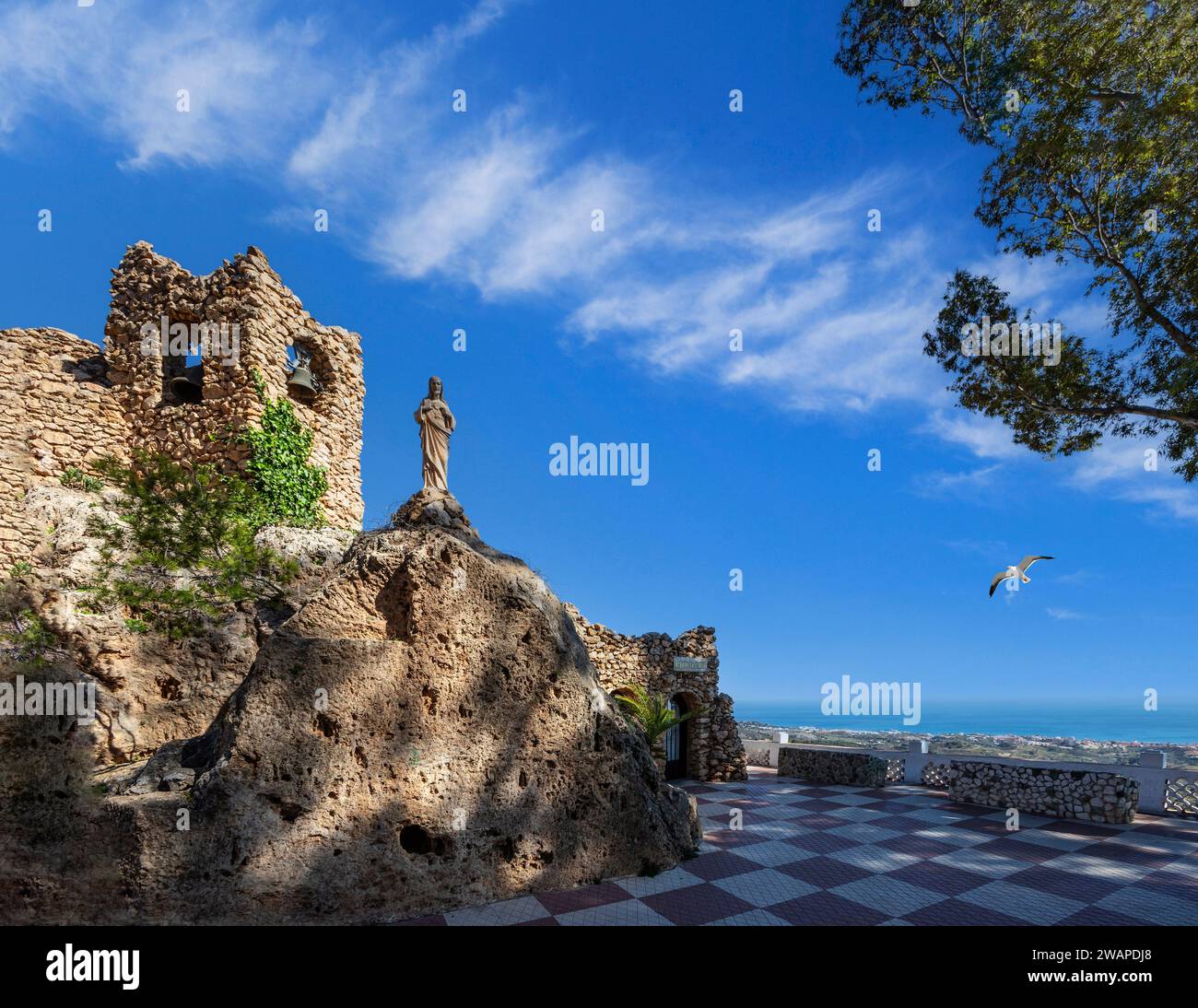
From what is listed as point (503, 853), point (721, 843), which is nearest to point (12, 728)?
point (503, 853)

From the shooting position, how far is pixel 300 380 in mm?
13953

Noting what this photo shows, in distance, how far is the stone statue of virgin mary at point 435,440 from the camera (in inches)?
331

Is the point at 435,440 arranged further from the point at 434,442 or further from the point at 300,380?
the point at 300,380

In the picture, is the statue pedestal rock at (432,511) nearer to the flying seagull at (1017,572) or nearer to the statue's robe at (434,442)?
the statue's robe at (434,442)

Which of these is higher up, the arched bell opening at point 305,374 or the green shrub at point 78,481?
the arched bell opening at point 305,374

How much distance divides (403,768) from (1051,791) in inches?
431

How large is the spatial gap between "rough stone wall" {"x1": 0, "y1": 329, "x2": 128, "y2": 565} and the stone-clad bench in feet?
56.5

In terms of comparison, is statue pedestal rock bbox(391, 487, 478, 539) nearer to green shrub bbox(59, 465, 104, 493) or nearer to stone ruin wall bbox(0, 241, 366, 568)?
stone ruin wall bbox(0, 241, 366, 568)

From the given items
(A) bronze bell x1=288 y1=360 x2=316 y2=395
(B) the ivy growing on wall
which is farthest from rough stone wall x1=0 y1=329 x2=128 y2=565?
(A) bronze bell x1=288 y1=360 x2=316 y2=395

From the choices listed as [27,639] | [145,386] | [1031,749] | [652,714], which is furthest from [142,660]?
[1031,749]

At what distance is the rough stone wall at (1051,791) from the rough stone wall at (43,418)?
61.3ft

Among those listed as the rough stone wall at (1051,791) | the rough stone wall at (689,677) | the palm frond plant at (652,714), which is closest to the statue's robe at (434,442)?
the rough stone wall at (689,677)

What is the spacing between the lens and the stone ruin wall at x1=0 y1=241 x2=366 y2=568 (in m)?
11.9
